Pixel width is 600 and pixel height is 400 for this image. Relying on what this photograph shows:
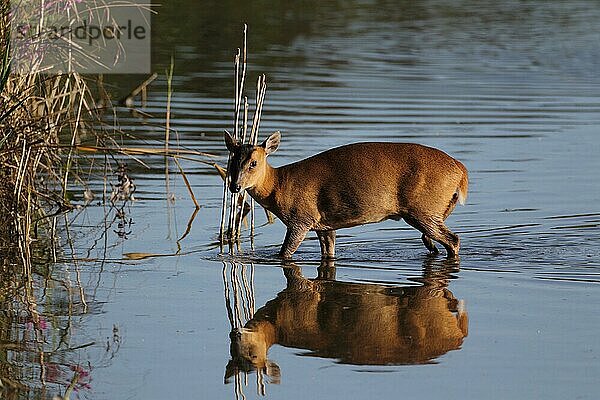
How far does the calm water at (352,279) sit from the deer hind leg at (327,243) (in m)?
0.18

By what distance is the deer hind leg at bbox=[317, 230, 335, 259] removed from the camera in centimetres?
1080

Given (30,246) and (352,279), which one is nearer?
(352,279)

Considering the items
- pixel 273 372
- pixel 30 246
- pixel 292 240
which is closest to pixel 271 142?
pixel 292 240

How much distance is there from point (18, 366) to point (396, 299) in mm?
2782

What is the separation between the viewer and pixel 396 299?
9172 millimetres

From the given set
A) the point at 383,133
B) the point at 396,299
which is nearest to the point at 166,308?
the point at 396,299

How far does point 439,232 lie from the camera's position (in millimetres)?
10695

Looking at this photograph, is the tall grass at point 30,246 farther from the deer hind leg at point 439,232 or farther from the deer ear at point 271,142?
the deer hind leg at point 439,232

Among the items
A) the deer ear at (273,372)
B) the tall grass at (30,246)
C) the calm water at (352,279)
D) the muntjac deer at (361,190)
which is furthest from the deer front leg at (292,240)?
the deer ear at (273,372)

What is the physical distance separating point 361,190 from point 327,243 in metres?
0.50

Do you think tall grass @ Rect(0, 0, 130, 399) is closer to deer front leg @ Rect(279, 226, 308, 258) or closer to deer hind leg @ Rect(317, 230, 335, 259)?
deer front leg @ Rect(279, 226, 308, 258)

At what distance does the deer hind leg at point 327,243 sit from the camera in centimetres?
1080

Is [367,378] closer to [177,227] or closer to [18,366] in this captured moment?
[18,366]

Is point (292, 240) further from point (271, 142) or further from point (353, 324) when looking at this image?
point (353, 324)
